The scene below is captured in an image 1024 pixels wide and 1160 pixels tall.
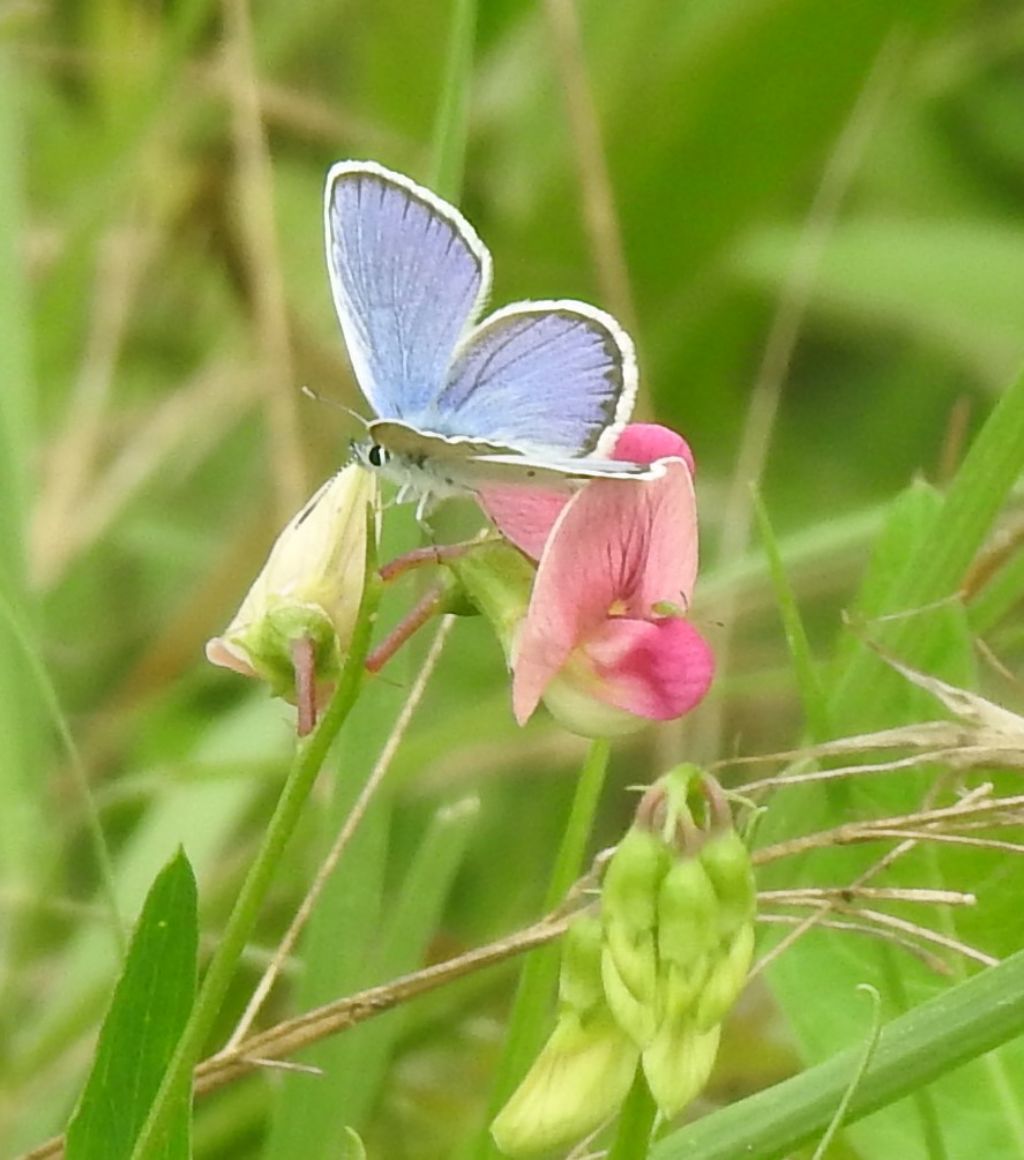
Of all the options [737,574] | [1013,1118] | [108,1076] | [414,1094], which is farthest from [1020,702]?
[108,1076]

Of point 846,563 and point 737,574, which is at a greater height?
point 737,574

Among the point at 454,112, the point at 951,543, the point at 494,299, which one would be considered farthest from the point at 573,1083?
the point at 494,299

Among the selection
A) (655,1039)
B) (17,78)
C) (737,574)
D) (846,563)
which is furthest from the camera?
(17,78)

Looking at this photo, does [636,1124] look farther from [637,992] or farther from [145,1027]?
[145,1027]

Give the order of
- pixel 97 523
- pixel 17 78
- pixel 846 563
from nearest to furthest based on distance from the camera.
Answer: pixel 846 563
pixel 97 523
pixel 17 78

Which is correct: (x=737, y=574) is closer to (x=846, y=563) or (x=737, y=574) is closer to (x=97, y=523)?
(x=846, y=563)

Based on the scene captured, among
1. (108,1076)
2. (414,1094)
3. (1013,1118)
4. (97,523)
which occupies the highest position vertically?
(108,1076)
